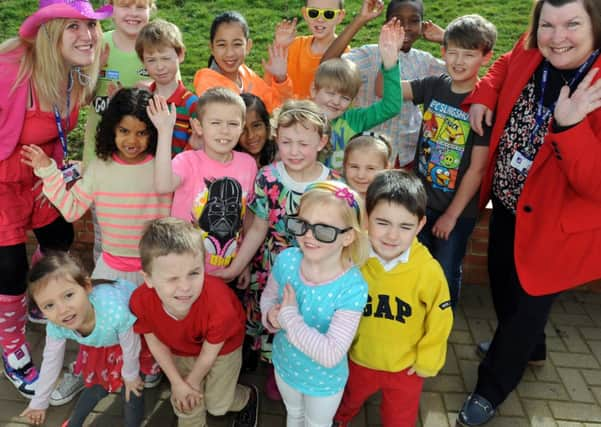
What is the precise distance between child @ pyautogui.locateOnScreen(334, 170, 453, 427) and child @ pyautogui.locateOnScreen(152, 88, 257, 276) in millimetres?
826

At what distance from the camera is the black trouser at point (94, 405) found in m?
3.03

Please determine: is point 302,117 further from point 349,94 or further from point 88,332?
point 88,332

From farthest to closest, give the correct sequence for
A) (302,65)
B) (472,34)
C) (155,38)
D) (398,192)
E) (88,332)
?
(302,65) < (155,38) < (472,34) < (88,332) < (398,192)

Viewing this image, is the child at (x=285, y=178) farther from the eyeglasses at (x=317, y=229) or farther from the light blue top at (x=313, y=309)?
the eyeglasses at (x=317, y=229)

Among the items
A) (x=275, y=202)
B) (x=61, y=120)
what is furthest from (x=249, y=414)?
(x=61, y=120)

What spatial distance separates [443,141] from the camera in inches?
139

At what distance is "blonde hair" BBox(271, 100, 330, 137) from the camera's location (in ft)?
10.1

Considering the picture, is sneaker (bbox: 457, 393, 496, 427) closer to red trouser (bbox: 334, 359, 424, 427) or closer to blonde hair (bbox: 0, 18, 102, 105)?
red trouser (bbox: 334, 359, 424, 427)

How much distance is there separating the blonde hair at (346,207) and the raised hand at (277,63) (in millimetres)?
1601

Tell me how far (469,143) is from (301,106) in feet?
3.53

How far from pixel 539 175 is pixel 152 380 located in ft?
8.33

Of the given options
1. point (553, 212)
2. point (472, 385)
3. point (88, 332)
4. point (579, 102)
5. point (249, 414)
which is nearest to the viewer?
point (579, 102)

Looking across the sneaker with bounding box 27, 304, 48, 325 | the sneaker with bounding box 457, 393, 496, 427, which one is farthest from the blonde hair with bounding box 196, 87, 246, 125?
the sneaker with bounding box 457, 393, 496, 427

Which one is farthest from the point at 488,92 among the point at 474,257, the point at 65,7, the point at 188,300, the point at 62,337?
the point at 62,337
